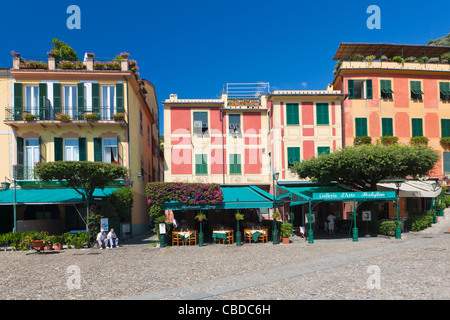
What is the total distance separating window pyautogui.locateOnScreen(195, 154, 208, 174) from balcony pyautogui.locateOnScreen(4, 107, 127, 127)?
255 inches

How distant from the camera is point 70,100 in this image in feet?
73.9

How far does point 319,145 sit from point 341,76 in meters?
5.62

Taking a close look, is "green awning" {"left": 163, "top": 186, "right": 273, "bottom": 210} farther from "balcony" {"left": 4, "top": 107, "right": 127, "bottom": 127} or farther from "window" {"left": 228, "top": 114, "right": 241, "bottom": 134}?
"window" {"left": 228, "top": 114, "right": 241, "bottom": 134}

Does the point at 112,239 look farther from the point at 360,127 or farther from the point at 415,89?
the point at 415,89

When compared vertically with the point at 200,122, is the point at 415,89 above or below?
above

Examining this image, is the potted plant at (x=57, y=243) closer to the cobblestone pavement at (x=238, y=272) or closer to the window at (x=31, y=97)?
the cobblestone pavement at (x=238, y=272)

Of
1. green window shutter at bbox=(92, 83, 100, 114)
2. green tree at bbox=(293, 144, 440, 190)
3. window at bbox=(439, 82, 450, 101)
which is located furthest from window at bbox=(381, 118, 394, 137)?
green window shutter at bbox=(92, 83, 100, 114)

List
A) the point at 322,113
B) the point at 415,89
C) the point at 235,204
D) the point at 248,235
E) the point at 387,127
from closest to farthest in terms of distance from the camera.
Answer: the point at 235,204, the point at 248,235, the point at 322,113, the point at 387,127, the point at 415,89

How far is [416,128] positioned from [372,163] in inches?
378

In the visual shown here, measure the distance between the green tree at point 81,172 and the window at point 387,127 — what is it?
1894 centimetres

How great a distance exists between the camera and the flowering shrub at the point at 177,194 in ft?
57.7

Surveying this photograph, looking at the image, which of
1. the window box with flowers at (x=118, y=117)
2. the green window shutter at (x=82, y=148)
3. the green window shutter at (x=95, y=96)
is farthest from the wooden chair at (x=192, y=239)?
the green window shutter at (x=95, y=96)

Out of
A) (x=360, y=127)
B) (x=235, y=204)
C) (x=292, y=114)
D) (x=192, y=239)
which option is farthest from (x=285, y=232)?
(x=360, y=127)

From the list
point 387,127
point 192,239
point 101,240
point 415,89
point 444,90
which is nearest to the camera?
point 101,240
